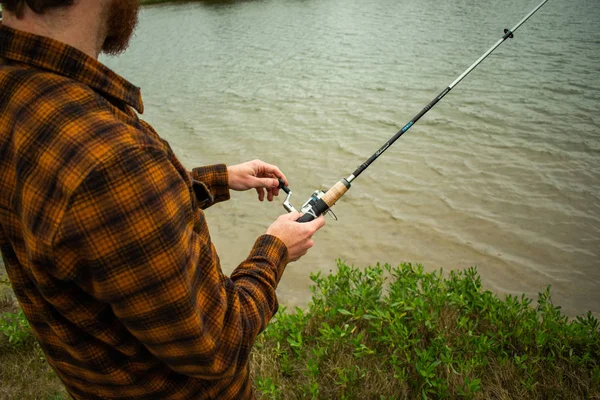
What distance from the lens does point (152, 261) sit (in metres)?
1.04

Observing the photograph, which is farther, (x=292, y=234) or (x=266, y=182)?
(x=266, y=182)

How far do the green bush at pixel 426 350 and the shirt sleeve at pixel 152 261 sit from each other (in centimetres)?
167

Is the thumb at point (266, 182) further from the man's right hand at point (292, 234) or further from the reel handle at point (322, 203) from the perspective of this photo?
the man's right hand at point (292, 234)

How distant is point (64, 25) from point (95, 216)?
0.48 metres

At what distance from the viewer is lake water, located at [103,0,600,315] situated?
488cm

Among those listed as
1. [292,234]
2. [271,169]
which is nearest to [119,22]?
[292,234]

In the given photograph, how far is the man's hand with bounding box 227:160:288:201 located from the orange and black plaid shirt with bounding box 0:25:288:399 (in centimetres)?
99

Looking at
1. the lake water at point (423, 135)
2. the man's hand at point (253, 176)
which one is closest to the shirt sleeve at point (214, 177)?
the man's hand at point (253, 176)

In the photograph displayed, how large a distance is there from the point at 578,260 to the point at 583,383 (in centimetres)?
230

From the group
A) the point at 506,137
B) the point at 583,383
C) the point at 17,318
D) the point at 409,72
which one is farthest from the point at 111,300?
the point at 409,72

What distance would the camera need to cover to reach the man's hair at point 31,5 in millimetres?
1002

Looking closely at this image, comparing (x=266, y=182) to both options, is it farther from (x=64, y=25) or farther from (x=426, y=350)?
(x=426, y=350)

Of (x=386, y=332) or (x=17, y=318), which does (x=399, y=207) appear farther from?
(x=17, y=318)

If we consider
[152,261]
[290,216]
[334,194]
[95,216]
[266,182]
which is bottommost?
[334,194]
